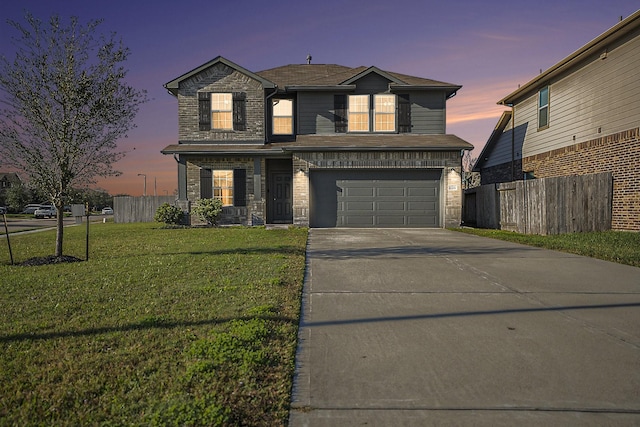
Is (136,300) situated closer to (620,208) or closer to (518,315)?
(518,315)

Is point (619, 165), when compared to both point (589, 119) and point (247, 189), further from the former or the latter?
point (247, 189)

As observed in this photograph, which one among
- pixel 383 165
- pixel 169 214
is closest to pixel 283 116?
pixel 383 165

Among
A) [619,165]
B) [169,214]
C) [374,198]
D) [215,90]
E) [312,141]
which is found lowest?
[169,214]

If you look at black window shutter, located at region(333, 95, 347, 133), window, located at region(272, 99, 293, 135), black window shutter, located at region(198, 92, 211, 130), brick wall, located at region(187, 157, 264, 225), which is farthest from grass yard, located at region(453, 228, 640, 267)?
black window shutter, located at region(198, 92, 211, 130)

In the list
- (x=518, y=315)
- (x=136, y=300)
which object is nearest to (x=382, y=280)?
(x=518, y=315)

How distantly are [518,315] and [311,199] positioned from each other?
1157 centimetres

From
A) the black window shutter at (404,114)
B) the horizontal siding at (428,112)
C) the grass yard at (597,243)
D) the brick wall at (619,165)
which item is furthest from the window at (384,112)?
the brick wall at (619,165)

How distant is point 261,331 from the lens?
3504 mm

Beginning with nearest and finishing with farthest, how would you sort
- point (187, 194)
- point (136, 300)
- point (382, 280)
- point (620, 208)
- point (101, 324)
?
1. point (101, 324)
2. point (136, 300)
3. point (382, 280)
4. point (620, 208)
5. point (187, 194)

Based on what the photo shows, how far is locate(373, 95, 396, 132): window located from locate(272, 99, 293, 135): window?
390 centimetres

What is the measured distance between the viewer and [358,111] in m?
16.6

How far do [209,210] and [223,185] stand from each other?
1398mm

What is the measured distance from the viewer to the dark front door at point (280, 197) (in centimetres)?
1748

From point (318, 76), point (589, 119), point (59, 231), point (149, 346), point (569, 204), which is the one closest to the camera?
point (149, 346)
